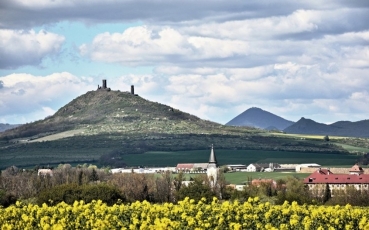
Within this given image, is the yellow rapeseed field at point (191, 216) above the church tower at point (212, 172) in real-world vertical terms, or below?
below

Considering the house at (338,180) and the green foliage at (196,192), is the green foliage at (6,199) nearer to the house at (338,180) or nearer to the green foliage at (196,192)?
the green foliage at (196,192)

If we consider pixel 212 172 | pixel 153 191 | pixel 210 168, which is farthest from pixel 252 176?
pixel 153 191

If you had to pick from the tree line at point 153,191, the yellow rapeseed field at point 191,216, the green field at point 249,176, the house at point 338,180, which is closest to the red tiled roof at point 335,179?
the house at point 338,180

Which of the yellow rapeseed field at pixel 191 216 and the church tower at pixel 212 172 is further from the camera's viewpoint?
the church tower at pixel 212 172

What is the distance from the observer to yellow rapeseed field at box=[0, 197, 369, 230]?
4175 cm

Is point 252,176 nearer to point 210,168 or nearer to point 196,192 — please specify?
point 210,168

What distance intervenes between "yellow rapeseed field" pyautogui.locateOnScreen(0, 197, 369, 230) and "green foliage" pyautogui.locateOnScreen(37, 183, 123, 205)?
139 ft

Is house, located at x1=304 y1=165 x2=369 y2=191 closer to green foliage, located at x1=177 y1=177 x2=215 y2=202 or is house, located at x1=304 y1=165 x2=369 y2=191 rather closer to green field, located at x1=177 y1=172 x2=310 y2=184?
green field, located at x1=177 y1=172 x2=310 y2=184

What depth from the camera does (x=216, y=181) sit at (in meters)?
124

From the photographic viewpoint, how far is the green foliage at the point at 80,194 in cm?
9562

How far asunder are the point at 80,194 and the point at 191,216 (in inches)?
2092

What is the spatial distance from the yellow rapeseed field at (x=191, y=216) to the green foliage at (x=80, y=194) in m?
42.4

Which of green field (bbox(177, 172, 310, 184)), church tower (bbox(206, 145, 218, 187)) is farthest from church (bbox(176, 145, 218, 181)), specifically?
green field (bbox(177, 172, 310, 184))

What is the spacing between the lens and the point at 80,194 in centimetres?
9819
